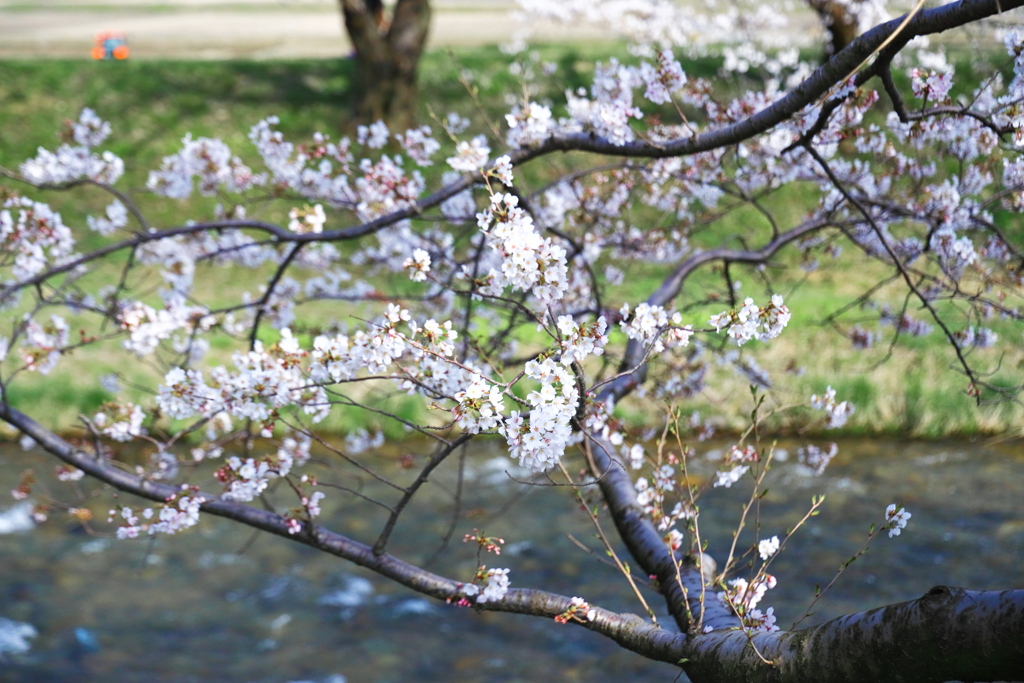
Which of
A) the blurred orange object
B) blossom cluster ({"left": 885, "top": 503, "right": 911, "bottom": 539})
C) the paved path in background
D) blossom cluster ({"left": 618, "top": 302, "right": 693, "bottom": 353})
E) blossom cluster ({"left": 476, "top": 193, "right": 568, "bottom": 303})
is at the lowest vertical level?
blossom cluster ({"left": 885, "top": 503, "right": 911, "bottom": 539})

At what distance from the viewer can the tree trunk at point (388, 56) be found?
36.8ft

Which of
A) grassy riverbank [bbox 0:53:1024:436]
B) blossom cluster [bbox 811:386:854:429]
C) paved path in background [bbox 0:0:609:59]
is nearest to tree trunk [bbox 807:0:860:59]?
grassy riverbank [bbox 0:53:1024:436]

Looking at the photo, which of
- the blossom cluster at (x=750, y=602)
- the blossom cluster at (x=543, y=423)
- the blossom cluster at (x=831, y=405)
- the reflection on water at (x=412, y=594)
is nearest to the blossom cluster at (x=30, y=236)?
the reflection on water at (x=412, y=594)

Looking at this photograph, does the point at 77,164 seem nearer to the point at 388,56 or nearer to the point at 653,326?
the point at 653,326

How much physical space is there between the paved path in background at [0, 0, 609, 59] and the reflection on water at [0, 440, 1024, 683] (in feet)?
31.6

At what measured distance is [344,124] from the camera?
1214cm

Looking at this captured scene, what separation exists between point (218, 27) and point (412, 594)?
18.1m

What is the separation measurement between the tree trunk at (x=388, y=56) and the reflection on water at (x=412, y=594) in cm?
678

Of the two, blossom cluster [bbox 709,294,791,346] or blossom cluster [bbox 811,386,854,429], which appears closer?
blossom cluster [bbox 709,294,791,346]

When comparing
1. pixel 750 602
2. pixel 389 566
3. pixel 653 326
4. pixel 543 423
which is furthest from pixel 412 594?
pixel 543 423

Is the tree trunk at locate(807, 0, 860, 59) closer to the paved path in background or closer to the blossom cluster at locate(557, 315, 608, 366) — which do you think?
the paved path in background

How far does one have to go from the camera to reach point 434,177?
1178 centimetres

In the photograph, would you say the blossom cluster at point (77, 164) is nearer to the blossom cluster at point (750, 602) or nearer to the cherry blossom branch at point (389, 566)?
the cherry blossom branch at point (389, 566)

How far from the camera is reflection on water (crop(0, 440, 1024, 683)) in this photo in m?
4.65
